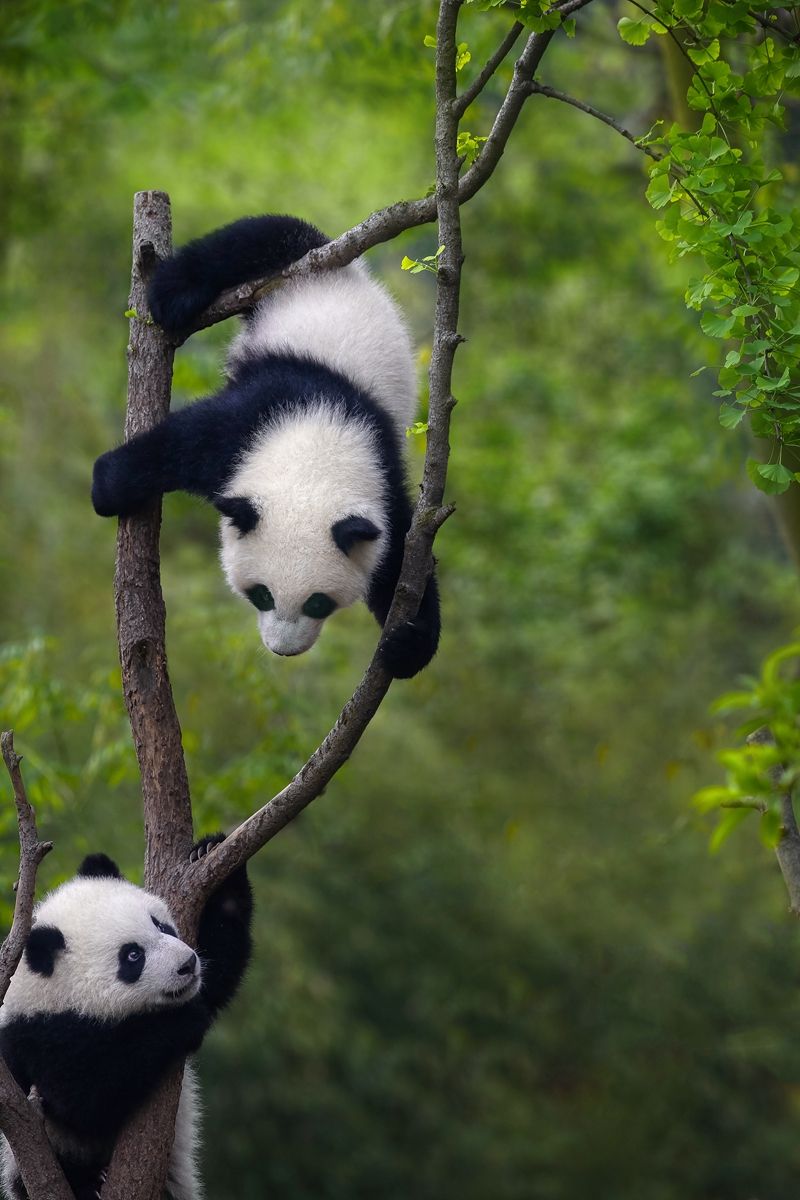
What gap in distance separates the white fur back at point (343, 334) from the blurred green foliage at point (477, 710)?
2.69 metres

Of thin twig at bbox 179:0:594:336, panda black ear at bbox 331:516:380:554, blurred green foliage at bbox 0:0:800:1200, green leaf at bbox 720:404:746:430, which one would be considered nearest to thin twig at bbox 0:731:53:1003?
panda black ear at bbox 331:516:380:554

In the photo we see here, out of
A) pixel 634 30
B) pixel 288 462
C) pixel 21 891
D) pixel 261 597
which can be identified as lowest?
pixel 21 891

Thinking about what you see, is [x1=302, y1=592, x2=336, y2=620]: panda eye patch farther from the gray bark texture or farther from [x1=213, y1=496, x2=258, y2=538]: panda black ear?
the gray bark texture

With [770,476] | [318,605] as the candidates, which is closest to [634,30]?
[770,476]

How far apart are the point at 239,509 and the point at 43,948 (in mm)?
1198

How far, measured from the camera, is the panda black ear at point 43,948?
3.14 metres

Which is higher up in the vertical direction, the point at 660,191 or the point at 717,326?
the point at 660,191

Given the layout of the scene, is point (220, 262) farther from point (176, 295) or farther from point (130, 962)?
point (130, 962)

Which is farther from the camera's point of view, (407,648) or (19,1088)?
(407,648)

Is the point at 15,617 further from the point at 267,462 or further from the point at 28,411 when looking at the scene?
the point at 267,462

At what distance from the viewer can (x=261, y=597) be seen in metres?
3.15

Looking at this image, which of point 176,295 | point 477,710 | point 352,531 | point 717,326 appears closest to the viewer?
point 717,326

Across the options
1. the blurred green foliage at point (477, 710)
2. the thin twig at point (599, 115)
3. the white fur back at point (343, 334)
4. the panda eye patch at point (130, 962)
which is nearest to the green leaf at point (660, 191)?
the thin twig at point (599, 115)

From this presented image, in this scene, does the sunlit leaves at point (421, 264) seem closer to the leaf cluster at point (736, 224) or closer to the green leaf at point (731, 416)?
the leaf cluster at point (736, 224)
